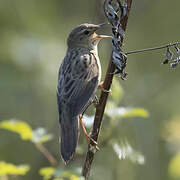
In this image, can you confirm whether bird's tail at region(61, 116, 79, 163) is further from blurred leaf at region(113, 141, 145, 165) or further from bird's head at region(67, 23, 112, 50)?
bird's head at region(67, 23, 112, 50)

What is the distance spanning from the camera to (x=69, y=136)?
3.93m

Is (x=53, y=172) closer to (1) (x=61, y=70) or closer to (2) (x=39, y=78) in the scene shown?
(1) (x=61, y=70)

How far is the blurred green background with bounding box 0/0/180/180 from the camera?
5711mm

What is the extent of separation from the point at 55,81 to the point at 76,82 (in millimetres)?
2229

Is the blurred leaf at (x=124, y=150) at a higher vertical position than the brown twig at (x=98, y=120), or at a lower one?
lower

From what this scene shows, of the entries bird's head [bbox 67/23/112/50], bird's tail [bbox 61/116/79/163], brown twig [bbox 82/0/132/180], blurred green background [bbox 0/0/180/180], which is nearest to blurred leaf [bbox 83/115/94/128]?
bird's tail [bbox 61/116/79/163]

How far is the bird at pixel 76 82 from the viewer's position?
157 inches

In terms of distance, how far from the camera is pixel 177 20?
25.9ft

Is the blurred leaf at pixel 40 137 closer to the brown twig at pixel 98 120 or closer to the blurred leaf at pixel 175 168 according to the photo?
the brown twig at pixel 98 120

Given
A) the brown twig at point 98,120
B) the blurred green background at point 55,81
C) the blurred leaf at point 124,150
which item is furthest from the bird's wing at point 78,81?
the blurred green background at point 55,81

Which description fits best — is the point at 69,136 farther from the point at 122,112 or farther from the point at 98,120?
the point at 98,120

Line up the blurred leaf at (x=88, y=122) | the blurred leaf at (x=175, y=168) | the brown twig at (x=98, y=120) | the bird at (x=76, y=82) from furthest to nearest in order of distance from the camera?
1. the blurred leaf at (x=175, y=168)
2. the bird at (x=76, y=82)
3. the blurred leaf at (x=88, y=122)
4. the brown twig at (x=98, y=120)

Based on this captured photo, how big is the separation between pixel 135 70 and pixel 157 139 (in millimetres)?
1651

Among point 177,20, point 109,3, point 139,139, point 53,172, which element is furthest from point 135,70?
point 109,3
